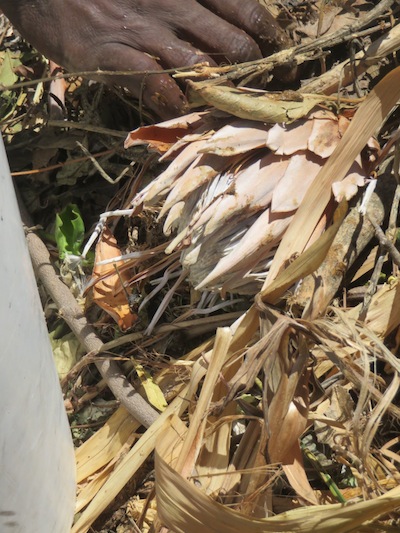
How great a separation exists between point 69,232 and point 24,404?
1.65 feet

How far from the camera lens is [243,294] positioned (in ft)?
3.68

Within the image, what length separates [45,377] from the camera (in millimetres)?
941

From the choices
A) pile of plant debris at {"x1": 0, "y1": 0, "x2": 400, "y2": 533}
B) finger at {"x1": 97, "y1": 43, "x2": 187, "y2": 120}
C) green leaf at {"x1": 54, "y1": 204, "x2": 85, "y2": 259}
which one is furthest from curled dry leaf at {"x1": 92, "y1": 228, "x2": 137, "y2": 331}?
finger at {"x1": 97, "y1": 43, "x2": 187, "y2": 120}

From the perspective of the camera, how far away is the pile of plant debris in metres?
0.86

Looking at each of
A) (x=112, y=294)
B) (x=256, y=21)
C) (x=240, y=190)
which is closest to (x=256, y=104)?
(x=240, y=190)

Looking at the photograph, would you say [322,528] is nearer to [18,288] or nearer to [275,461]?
[275,461]

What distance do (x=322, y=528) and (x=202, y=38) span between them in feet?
2.50

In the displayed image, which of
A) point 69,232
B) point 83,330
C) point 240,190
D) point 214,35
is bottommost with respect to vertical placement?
point 83,330

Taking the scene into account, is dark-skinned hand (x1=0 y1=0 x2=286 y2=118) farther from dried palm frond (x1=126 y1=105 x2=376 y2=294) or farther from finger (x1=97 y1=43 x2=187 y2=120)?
dried palm frond (x1=126 y1=105 x2=376 y2=294)

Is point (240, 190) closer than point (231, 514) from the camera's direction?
No

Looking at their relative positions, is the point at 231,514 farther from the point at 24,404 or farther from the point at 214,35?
the point at 214,35

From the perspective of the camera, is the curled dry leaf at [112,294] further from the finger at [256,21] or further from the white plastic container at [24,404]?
the finger at [256,21]

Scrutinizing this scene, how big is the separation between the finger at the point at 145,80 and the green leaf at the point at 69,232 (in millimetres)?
241

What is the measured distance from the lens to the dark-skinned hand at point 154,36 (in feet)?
3.84
